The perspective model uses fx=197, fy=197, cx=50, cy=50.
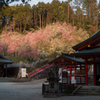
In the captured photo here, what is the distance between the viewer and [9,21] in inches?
2702

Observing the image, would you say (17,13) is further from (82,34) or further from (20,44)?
(82,34)

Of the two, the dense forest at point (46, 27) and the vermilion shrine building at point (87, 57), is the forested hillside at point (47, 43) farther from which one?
the vermilion shrine building at point (87, 57)

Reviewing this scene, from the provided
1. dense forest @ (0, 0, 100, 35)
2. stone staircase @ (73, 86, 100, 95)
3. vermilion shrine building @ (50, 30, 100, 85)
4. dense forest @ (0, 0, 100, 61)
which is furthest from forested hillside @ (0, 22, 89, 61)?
stone staircase @ (73, 86, 100, 95)

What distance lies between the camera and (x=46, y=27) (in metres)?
53.0

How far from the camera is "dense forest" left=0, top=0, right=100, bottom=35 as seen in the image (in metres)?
65.9

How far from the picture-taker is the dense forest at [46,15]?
65.9m

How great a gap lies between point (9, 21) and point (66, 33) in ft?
93.0

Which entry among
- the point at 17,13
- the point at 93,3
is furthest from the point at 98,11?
the point at 17,13

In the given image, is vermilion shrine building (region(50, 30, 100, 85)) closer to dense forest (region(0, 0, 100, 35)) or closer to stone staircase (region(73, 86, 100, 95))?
stone staircase (region(73, 86, 100, 95))

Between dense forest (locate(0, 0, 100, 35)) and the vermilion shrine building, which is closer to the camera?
the vermilion shrine building

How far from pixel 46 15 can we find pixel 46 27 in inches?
954

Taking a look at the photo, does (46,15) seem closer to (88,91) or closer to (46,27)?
(46,27)

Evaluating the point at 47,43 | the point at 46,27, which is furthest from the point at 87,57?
the point at 46,27

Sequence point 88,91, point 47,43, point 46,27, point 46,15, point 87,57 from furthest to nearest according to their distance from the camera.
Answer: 1. point 46,15
2. point 46,27
3. point 47,43
4. point 87,57
5. point 88,91
